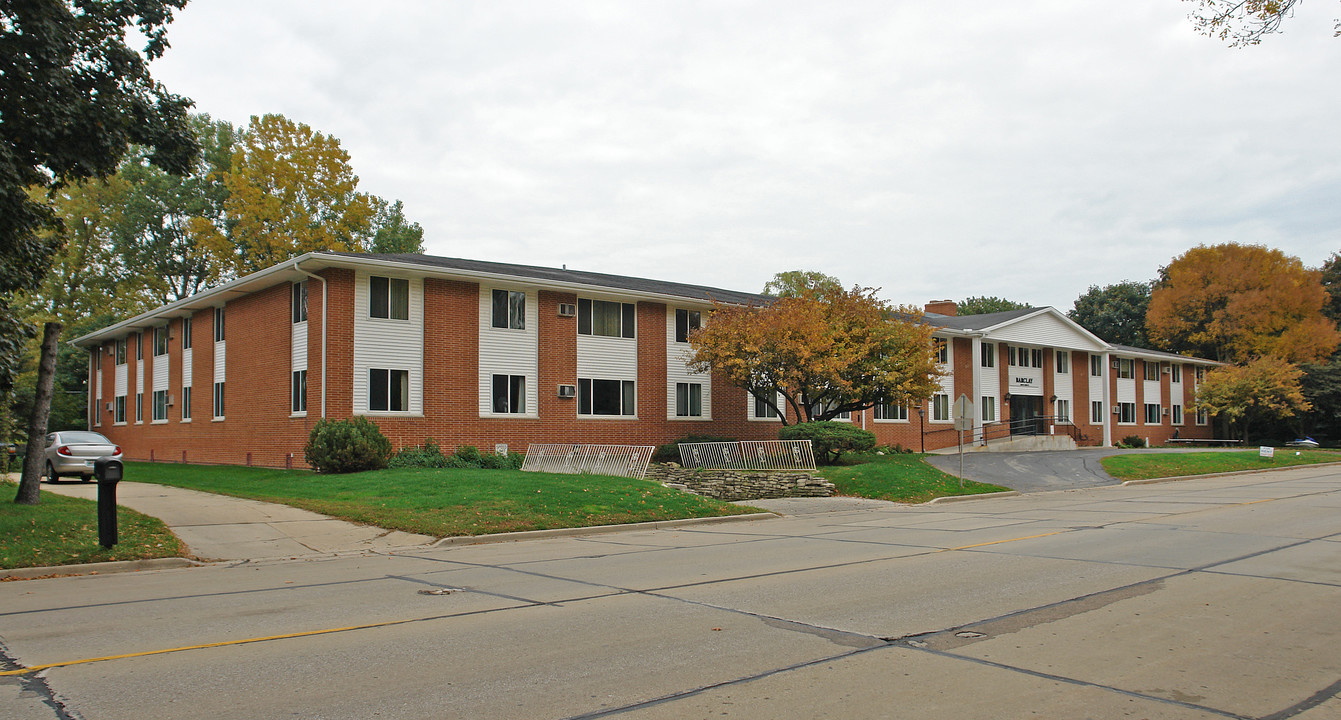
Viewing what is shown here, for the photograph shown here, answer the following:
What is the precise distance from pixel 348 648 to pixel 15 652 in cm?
244

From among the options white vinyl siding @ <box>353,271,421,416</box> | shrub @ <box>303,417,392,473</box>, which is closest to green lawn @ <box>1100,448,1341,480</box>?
white vinyl siding @ <box>353,271,421,416</box>

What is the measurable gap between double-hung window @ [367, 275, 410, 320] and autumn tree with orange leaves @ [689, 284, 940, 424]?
32.9 feet

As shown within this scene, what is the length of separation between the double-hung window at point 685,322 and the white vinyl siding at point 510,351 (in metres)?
6.22

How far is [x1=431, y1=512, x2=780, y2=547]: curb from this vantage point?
46.4ft

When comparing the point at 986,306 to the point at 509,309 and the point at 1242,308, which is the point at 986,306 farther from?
the point at 509,309

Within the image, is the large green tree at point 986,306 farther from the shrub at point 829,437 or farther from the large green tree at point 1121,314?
the shrub at point 829,437

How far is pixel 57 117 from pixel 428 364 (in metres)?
15.9

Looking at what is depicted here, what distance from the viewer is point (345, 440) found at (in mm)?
24797

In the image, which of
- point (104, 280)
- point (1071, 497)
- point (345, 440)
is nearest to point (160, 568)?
point (345, 440)

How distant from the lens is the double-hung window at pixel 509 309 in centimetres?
3027

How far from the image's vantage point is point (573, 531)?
15.4m

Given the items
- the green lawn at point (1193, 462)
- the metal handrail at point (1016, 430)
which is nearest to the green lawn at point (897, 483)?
the green lawn at point (1193, 462)

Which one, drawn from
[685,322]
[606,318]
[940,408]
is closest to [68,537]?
[606,318]

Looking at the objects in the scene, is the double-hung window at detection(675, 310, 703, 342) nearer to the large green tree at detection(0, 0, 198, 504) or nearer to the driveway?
the driveway
